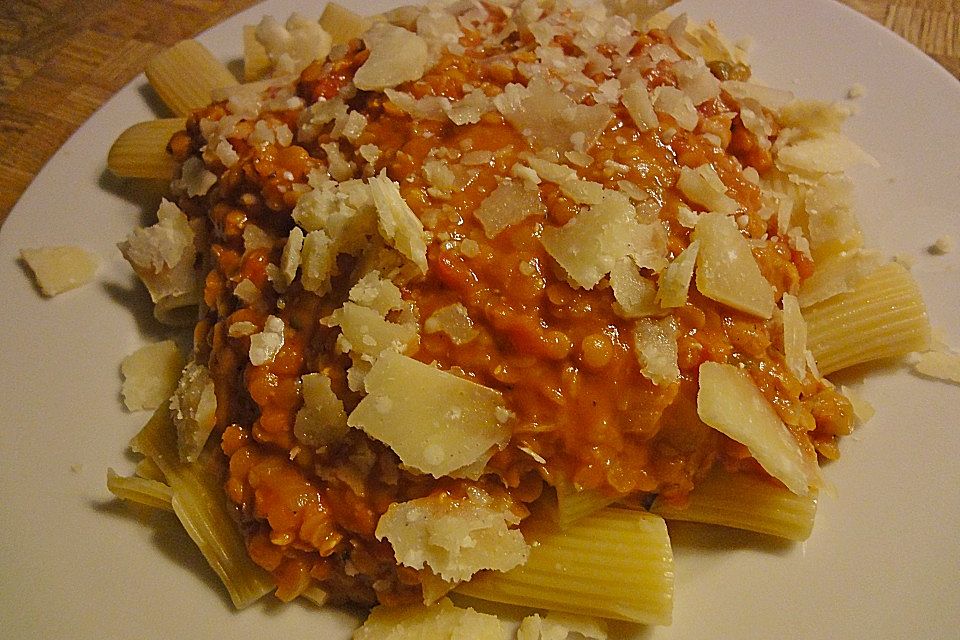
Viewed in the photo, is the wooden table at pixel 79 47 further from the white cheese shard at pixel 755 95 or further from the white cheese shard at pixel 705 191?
the white cheese shard at pixel 705 191

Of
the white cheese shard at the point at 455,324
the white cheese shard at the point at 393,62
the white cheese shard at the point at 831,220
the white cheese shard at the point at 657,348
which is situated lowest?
the white cheese shard at the point at 831,220

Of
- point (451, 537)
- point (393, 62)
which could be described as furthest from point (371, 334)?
point (393, 62)

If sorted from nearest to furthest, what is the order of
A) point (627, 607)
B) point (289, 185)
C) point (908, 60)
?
1. point (627, 607)
2. point (289, 185)
3. point (908, 60)

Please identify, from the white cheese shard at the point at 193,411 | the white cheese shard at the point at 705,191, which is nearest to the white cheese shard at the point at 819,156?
the white cheese shard at the point at 705,191

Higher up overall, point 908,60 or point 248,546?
point 908,60

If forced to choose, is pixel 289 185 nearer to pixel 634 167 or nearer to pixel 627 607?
pixel 634 167

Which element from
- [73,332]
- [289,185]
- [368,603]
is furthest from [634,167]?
[73,332]
